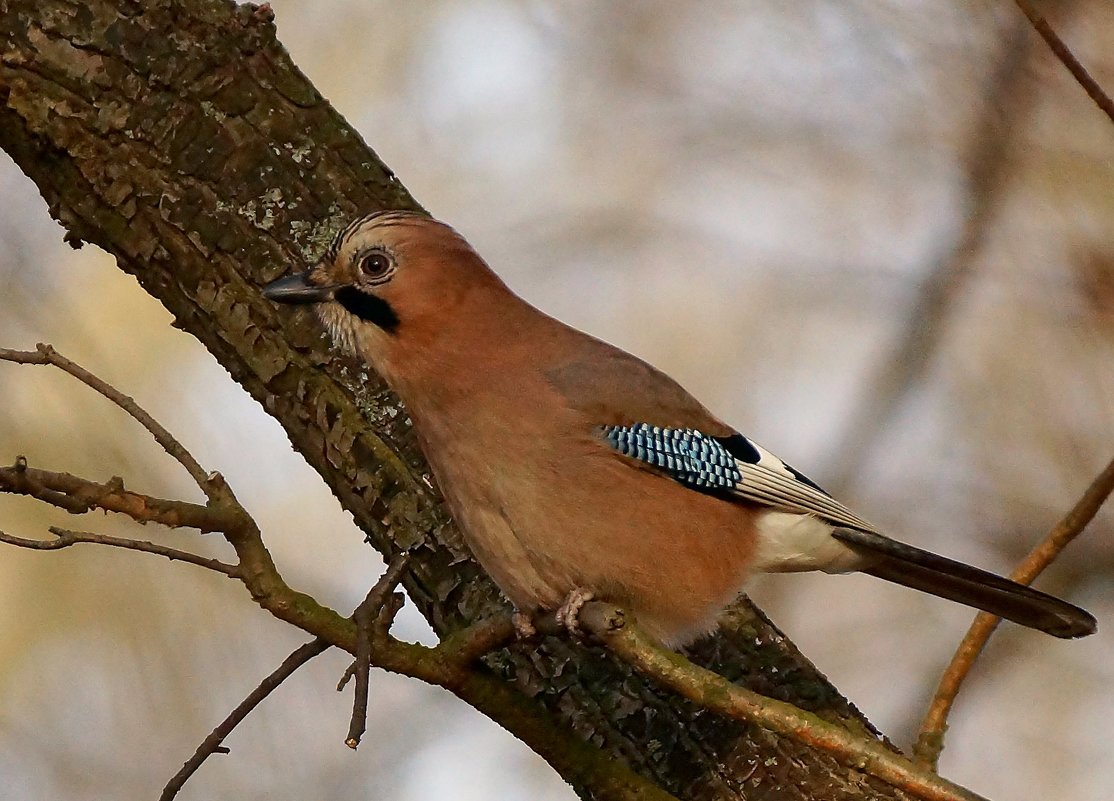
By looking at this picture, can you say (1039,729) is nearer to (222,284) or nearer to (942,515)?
(942,515)

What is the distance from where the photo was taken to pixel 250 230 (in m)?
3.27

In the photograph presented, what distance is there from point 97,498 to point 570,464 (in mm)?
1302

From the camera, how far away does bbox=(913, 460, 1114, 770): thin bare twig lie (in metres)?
2.73

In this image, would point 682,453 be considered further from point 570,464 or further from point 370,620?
point 370,620

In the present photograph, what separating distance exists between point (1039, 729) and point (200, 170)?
156 inches

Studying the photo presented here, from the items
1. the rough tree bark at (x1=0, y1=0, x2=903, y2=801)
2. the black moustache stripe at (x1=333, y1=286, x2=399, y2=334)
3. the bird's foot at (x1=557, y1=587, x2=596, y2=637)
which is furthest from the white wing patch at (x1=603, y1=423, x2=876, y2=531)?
the black moustache stripe at (x1=333, y1=286, x2=399, y2=334)

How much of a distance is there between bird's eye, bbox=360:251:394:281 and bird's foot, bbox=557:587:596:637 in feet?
3.02

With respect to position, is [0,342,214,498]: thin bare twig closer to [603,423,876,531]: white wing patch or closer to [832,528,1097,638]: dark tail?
[603,423,876,531]: white wing patch

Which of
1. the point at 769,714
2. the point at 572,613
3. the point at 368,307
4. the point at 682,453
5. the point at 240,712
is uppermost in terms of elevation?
the point at 682,453

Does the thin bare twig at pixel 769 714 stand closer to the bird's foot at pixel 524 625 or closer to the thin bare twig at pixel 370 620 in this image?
the bird's foot at pixel 524 625

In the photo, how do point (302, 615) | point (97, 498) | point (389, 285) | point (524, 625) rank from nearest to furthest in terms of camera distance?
1. point (97, 498)
2. point (302, 615)
3. point (524, 625)
4. point (389, 285)

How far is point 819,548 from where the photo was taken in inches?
141

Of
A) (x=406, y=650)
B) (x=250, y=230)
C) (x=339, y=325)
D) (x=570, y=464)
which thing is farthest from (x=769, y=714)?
(x=250, y=230)

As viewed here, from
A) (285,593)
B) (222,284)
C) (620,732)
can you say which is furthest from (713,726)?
(222,284)
